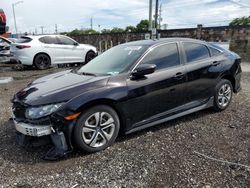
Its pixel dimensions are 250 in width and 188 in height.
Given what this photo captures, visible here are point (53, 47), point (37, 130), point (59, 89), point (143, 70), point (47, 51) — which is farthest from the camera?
point (53, 47)

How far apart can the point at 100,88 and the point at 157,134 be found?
48.8 inches

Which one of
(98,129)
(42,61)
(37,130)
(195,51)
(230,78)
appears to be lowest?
(98,129)

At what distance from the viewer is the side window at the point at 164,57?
404 cm

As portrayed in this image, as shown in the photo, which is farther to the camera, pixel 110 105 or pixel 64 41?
pixel 64 41

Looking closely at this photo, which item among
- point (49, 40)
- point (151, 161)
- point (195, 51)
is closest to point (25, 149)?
point (151, 161)

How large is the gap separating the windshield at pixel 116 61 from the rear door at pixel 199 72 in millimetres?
892

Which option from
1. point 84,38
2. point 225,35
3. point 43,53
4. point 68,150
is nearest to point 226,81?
point 68,150

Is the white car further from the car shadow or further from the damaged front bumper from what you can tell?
the damaged front bumper

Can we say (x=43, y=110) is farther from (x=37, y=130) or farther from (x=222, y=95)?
(x=222, y=95)

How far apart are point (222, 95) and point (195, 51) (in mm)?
1065

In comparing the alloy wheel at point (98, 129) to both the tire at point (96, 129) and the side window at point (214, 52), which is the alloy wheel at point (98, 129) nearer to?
the tire at point (96, 129)

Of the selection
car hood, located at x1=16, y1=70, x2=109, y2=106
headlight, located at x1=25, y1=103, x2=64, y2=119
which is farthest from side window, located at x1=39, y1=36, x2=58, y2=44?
headlight, located at x1=25, y1=103, x2=64, y2=119

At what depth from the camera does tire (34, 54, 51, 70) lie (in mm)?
11328

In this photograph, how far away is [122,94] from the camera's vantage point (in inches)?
140
